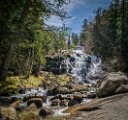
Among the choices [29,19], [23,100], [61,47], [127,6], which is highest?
[127,6]

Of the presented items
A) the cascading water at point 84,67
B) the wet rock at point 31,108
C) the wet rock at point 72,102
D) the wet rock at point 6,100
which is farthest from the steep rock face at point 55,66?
the wet rock at point 31,108

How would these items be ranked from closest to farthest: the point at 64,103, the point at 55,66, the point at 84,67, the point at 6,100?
1. the point at 64,103
2. the point at 6,100
3. the point at 55,66
4. the point at 84,67

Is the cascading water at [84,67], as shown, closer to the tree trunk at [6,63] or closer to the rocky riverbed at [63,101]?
the rocky riverbed at [63,101]

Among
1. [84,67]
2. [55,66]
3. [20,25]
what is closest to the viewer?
[20,25]

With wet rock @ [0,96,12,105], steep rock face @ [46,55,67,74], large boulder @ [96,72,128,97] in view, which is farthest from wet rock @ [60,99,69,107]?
steep rock face @ [46,55,67,74]

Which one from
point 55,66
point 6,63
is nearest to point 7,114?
point 6,63

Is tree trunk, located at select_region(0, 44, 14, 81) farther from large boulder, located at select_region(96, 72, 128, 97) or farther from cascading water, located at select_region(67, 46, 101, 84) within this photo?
cascading water, located at select_region(67, 46, 101, 84)

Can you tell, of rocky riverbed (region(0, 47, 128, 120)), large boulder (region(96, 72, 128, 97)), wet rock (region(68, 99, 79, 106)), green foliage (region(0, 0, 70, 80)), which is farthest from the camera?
large boulder (region(96, 72, 128, 97))

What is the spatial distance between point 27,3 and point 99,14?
7092 cm

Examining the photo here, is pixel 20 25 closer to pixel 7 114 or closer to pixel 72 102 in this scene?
pixel 7 114

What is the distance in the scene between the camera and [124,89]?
69.4 feet

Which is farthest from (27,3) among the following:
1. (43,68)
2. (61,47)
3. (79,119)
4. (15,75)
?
(43,68)

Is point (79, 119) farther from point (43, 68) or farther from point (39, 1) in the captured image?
point (43, 68)

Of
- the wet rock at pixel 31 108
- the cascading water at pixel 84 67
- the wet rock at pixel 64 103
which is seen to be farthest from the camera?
the cascading water at pixel 84 67
